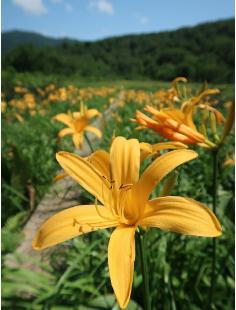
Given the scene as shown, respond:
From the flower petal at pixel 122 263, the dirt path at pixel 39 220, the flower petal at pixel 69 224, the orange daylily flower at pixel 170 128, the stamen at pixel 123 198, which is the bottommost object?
the dirt path at pixel 39 220

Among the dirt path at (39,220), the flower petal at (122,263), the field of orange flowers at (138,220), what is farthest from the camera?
the dirt path at (39,220)

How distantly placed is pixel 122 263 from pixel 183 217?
→ 16 centimetres

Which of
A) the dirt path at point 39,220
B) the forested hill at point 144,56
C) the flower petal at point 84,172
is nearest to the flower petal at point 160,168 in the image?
the flower petal at point 84,172

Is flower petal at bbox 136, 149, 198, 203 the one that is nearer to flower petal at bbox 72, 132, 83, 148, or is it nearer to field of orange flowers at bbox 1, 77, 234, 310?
field of orange flowers at bbox 1, 77, 234, 310

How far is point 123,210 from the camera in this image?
96 cm

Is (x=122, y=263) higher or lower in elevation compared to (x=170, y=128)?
lower

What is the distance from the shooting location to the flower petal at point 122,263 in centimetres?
71

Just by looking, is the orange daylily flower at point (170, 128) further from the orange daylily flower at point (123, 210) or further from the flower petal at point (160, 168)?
the flower petal at point (160, 168)

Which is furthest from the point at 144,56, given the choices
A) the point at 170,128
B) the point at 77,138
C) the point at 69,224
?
the point at 69,224

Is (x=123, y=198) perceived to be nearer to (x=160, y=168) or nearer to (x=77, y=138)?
(x=160, y=168)

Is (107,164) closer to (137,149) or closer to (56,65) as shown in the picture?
(137,149)

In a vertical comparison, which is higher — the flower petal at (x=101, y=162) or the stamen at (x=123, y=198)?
the flower petal at (x=101, y=162)

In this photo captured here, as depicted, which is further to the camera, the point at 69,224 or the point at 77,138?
the point at 77,138

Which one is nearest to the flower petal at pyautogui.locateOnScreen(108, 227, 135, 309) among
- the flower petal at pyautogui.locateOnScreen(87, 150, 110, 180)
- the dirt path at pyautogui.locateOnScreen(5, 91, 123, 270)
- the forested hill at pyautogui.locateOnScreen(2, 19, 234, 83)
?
the flower petal at pyautogui.locateOnScreen(87, 150, 110, 180)
